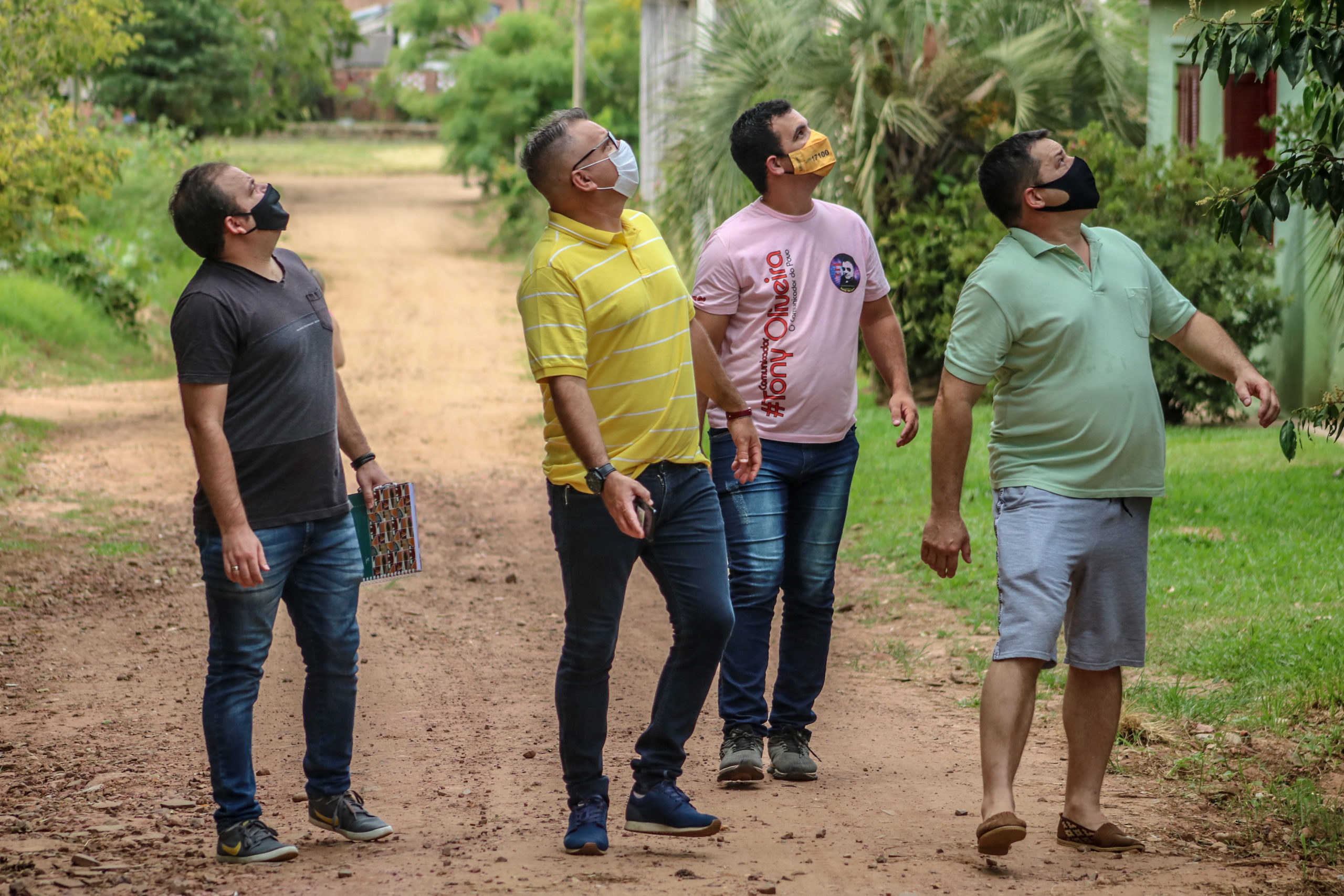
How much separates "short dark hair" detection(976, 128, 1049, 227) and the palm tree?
343 inches

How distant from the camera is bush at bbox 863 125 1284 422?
11359 mm

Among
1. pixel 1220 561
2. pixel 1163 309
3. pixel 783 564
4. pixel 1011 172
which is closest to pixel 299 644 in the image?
pixel 783 564

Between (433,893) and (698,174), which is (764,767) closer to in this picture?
(433,893)

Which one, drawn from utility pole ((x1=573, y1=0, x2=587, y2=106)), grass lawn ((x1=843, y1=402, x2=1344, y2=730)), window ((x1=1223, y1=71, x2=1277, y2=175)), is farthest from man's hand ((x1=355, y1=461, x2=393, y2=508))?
utility pole ((x1=573, y1=0, x2=587, y2=106))

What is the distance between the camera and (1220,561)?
23.8 ft

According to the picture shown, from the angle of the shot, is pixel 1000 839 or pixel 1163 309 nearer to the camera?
pixel 1000 839

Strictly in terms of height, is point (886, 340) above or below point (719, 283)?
below

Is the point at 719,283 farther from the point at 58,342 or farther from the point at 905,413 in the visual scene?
the point at 58,342

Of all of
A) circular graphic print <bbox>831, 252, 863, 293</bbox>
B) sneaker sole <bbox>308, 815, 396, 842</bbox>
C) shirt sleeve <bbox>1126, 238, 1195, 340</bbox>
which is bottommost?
sneaker sole <bbox>308, 815, 396, 842</bbox>

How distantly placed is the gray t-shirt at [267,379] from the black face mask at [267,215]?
0.25 ft

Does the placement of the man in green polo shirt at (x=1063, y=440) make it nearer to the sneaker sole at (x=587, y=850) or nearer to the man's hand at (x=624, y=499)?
the man's hand at (x=624, y=499)

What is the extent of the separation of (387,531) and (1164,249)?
30.0 ft

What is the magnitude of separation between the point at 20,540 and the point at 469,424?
5631 millimetres

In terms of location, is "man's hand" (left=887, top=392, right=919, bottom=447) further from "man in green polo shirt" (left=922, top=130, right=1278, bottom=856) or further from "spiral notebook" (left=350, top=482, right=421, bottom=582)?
"spiral notebook" (left=350, top=482, right=421, bottom=582)
